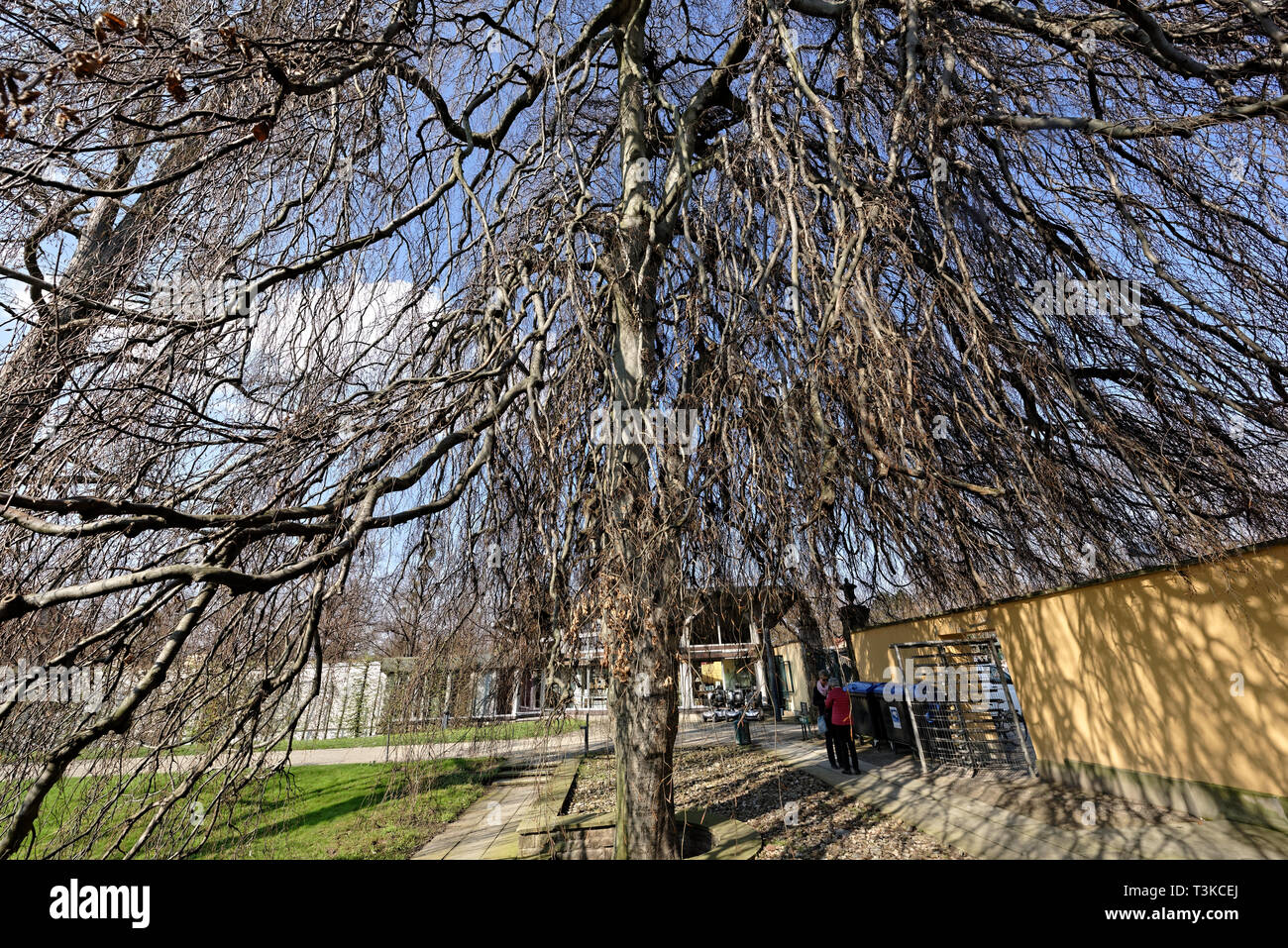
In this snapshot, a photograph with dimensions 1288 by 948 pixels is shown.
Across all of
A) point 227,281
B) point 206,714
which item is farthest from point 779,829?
point 227,281

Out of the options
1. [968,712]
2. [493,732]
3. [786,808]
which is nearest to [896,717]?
[968,712]

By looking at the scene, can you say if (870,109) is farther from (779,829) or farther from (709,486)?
(779,829)

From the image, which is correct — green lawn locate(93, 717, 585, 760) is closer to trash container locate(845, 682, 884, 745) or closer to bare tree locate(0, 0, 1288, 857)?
bare tree locate(0, 0, 1288, 857)

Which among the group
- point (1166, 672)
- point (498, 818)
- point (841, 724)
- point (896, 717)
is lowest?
point (498, 818)

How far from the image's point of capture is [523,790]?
11430 mm

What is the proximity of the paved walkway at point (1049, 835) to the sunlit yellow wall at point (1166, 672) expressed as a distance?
587 mm

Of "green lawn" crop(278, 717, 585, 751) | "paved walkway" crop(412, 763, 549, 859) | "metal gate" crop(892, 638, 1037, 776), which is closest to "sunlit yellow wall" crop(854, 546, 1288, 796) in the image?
"metal gate" crop(892, 638, 1037, 776)

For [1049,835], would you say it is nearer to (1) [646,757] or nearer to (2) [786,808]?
(2) [786,808]

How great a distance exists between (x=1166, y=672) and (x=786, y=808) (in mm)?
4350

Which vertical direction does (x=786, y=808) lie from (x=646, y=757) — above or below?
below

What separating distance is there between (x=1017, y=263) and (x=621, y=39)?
4.87 metres

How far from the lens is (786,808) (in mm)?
6781

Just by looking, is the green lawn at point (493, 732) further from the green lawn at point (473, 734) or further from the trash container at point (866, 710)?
the trash container at point (866, 710)

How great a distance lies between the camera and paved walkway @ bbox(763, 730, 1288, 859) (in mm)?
4621
